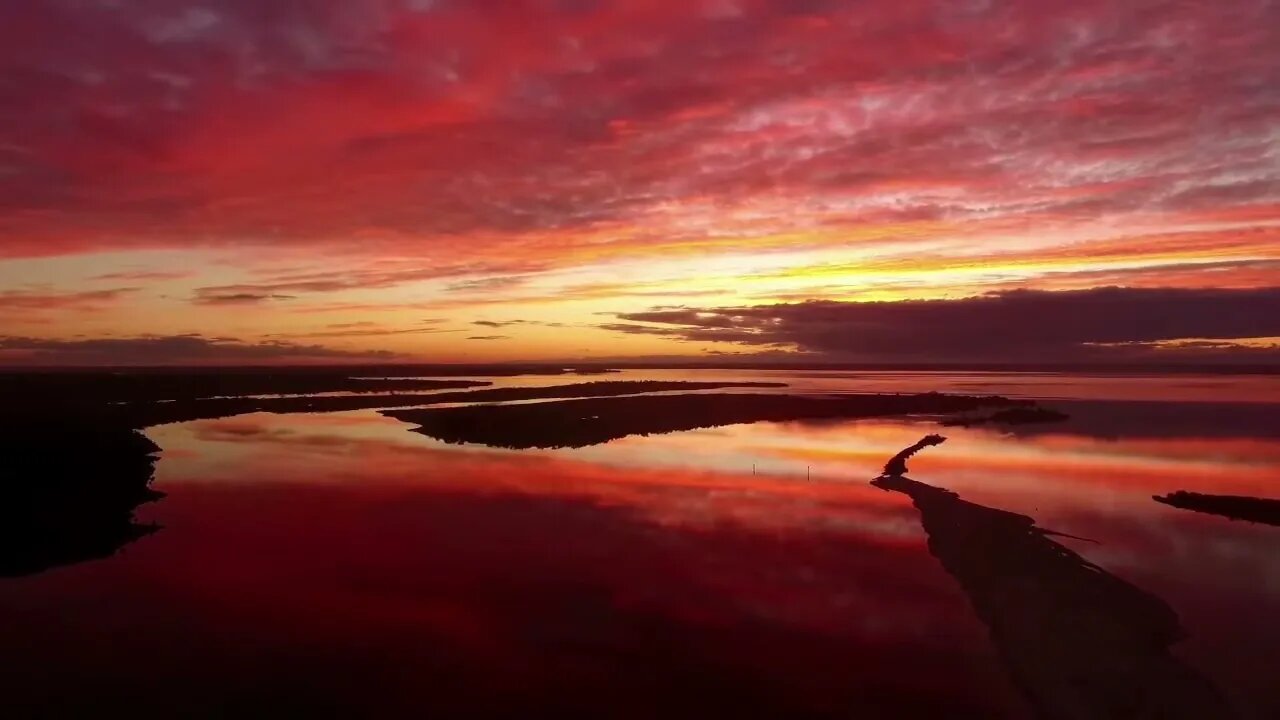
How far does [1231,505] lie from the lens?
979 inches

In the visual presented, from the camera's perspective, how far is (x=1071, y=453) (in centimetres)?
3831

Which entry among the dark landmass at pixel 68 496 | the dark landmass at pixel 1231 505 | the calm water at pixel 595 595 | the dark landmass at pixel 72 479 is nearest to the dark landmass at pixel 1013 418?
Result: the calm water at pixel 595 595

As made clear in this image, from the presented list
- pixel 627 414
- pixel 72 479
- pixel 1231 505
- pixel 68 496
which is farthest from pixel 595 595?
pixel 627 414

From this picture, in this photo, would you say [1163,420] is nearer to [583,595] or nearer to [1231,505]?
[1231,505]

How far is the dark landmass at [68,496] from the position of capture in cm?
1833

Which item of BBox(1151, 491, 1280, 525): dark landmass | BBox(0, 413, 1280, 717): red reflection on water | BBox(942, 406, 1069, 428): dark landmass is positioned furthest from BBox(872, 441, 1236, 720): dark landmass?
BBox(942, 406, 1069, 428): dark landmass

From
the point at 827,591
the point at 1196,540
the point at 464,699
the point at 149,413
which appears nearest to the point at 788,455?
the point at 1196,540

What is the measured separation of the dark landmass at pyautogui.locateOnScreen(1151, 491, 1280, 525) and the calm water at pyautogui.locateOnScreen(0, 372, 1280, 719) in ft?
2.45

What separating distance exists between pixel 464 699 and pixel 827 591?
7783mm

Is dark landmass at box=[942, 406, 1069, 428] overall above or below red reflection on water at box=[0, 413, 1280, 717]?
above

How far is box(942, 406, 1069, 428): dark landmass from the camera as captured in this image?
54375 millimetres

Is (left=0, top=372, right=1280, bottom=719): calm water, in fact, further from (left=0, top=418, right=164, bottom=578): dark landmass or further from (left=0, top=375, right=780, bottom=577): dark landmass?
(left=0, top=375, right=780, bottom=577): dark landmass

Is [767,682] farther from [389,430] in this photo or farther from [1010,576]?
[389,430]

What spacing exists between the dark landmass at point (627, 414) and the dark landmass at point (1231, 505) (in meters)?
25.1
